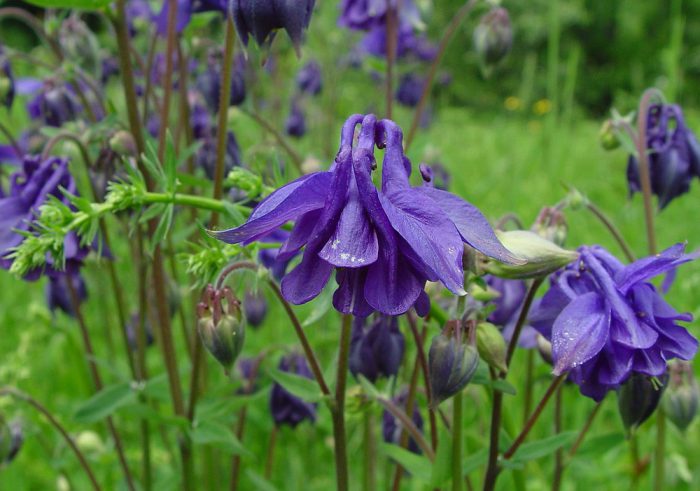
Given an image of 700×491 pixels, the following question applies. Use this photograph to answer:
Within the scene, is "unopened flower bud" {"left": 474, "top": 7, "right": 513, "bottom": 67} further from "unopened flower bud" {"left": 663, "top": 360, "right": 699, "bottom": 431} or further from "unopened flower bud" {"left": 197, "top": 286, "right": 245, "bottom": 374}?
"unopened flower bud" {"left": 197, "top": 286, "right": 245, "bottom": 374}

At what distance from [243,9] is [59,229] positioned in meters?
0.48

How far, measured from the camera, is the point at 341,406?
1.31 meters

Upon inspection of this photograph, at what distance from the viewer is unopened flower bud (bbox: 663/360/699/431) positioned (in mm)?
1604

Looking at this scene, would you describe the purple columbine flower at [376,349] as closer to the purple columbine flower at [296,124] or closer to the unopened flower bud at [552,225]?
the unopened flower bud at [552,225]

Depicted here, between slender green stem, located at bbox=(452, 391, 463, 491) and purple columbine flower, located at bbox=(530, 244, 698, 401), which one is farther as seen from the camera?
slender green stem, located at bbox=(452, 391, 463, 491)

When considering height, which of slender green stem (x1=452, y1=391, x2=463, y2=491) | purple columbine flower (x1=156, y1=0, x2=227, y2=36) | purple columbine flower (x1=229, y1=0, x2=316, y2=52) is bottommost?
slender green stem (x1=452, y1=391, x2=463, y2=491)

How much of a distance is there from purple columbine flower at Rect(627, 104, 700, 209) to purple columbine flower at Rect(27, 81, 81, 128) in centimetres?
151

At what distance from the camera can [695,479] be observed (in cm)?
218

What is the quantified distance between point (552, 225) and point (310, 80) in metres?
2.66

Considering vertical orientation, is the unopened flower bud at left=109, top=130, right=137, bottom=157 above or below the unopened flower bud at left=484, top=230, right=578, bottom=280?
above

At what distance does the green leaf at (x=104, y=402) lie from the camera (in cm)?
178

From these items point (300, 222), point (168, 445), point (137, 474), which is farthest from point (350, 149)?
point (137, 474)

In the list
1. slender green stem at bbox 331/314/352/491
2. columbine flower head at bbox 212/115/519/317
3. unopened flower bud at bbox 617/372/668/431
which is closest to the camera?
columbine flower head at bbox 212/115/519/317

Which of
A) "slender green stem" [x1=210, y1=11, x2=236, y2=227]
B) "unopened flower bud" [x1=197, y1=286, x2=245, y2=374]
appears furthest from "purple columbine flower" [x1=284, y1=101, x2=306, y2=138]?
"unopened flower bud" [x1=197, y1=286, x2=245, y2=374]
